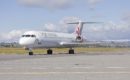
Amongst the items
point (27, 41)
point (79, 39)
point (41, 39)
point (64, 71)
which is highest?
point (79, 39)

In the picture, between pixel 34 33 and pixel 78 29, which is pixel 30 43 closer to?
pixel 34 33

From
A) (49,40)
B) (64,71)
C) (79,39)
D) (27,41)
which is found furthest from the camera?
(79,39)

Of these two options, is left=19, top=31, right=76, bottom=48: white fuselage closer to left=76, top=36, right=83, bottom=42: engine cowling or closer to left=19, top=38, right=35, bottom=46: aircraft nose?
left=19, top=38, right=35, bottom=46: aircraft nose

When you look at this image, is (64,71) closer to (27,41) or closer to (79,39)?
(27,41)

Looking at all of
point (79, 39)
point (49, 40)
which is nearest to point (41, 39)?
point (49, 40)

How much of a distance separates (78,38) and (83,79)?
Result: 51554 millimetres

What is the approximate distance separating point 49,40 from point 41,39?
2.00 metres

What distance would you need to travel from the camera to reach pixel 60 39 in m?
60.8

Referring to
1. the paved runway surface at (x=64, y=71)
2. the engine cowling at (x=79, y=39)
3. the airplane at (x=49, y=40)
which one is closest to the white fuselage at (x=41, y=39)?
the airplane at (x=49, y=40)

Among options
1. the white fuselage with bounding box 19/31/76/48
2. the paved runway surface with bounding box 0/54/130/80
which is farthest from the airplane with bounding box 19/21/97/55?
the paved runway surface with bounding box 0/54/130/80

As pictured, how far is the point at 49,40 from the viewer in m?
57.5

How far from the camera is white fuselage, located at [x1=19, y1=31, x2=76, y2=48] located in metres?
54.3

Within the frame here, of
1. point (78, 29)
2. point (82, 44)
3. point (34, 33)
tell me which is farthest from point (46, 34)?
point (78, 29)

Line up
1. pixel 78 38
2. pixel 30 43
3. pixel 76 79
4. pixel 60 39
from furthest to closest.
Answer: pixel 78 38 → pixel 60 39 → pixel 30 43 → pixel 76 79
